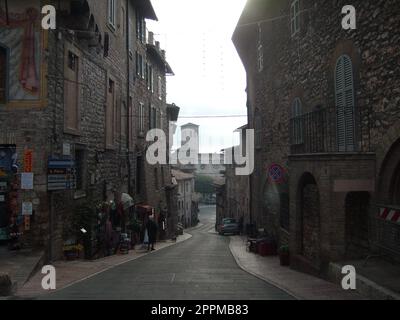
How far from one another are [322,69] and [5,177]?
883 centimetres

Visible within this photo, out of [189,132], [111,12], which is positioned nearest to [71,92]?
[111,12]

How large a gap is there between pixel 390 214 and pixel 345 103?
3438 mm

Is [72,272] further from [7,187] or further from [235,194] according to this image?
[235,194]

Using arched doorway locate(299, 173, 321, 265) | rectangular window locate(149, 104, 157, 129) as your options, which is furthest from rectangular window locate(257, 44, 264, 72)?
rectangular window locate(149, 104, 157, 129)

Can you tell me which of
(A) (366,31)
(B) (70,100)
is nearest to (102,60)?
(B) (70,100)

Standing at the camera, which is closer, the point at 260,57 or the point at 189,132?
the point at 260,57

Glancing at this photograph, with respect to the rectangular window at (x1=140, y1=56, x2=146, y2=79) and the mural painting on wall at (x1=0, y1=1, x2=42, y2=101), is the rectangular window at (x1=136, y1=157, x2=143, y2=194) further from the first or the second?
the mural painting on wall at (x1=0, y1=1, x2=42, y2=101)

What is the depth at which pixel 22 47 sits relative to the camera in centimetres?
1198

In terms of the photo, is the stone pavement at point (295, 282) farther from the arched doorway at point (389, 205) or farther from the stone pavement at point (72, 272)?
the stone pavement at point (72, 272)

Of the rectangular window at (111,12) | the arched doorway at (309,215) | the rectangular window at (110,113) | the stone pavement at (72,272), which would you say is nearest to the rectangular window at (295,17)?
the arched doorway at (309,215)

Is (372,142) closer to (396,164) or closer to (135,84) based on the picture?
(396,164)

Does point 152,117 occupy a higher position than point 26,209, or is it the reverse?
point 152,117

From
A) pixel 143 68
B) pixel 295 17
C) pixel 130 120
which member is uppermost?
pixel 143 68

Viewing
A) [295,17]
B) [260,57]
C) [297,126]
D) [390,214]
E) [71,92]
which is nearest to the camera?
[390,214]
